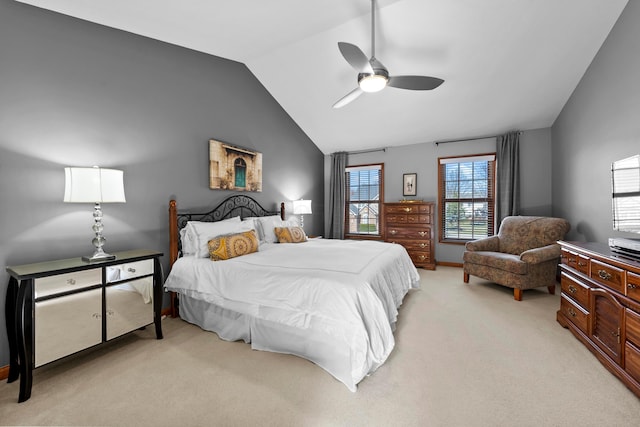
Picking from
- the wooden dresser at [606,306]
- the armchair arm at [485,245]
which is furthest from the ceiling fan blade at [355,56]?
the armchair arm at [485,245]

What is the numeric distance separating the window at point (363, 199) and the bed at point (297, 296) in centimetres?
277

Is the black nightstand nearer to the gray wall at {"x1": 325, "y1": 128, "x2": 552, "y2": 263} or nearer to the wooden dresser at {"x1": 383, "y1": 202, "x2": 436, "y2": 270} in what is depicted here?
the wooden dresser at {"x1": 383, "y1": 202, "x2": 436, "y2": 270}

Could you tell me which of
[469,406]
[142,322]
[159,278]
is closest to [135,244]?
[159,278]

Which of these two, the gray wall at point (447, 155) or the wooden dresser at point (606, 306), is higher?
the gray wall at point (447, 155)

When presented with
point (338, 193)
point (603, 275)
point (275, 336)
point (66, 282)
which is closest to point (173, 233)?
point (66, 282)

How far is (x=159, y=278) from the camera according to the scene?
2463mm

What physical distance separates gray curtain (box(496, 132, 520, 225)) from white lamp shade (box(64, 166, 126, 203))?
552 cm

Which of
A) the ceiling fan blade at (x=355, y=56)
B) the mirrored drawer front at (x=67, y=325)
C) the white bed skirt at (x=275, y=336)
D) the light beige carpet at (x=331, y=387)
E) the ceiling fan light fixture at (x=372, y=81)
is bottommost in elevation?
the light beige carpet at (x=331, y=387)

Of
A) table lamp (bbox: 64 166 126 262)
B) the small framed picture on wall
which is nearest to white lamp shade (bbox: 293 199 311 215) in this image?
the small framed picture on wall

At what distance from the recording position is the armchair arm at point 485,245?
4027mm

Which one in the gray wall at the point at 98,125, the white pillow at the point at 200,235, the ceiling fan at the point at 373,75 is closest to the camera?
the gray wall at the point at 98,125

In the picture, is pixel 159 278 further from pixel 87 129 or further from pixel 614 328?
pixel 614 328

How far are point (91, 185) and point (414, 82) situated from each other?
3.09 metres

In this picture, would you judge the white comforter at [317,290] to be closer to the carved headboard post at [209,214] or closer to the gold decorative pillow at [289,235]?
the carved headboard post at [209,214]
